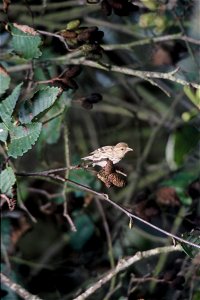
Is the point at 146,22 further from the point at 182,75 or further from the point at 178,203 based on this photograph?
the point at 178,203

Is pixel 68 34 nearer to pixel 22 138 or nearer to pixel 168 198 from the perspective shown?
pixel 22 138

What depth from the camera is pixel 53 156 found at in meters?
2.33

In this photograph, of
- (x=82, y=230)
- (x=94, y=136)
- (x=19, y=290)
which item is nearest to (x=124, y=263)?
(x=19, y=290)

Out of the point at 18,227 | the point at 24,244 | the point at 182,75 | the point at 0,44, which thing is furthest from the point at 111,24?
the point at 24,244

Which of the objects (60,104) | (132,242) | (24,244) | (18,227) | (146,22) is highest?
(146,22)

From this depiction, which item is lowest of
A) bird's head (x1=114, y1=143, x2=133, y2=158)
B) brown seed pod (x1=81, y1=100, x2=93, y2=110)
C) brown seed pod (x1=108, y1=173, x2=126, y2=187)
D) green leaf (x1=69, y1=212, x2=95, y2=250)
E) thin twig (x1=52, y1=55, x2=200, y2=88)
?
green leaf (x1=69, y1=212, x2=95, y2=250)

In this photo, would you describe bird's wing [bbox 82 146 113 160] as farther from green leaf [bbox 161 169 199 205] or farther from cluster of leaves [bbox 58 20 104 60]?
green leaf [bbox 161 169 199 205]

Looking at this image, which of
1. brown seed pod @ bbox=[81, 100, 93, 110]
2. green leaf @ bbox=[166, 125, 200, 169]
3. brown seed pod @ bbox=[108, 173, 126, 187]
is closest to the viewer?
brown seed pod @ bbox=[108, 173, 126, 187]

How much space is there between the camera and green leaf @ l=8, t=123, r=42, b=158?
1032mm

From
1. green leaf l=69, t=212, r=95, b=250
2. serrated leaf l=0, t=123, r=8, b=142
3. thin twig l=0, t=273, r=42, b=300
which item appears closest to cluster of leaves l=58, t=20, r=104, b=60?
serrated leaf l=0, t=123, r=8, b=142

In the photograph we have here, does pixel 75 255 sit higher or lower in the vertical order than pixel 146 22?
lower

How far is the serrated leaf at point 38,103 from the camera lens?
3.47 feet

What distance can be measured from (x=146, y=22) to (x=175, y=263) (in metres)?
0.60

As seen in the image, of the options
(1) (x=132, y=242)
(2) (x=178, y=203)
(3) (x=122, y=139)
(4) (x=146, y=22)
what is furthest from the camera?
(3) (x=122, y=139)
